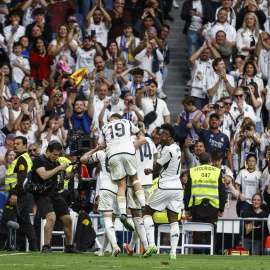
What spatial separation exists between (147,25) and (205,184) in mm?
8261

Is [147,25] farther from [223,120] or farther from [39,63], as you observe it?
[223,120]

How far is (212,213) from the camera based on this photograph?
18250 millimetres

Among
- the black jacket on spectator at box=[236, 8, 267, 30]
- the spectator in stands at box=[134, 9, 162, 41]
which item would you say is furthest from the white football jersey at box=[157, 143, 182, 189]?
the black jacket on spectator at box=[236, 8, 267, 30]

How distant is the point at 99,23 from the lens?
84.7 feet

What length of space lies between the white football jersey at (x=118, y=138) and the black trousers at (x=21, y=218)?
3.22m

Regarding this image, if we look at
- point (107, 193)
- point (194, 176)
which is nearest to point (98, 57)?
point (194, 176)

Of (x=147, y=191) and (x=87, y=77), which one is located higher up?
A: (x=87, y=77)

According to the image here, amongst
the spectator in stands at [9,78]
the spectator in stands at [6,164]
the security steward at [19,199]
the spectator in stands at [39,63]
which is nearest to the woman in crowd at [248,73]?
the spectator in stands at [39,63]

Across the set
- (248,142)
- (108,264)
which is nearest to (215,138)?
(248,142)

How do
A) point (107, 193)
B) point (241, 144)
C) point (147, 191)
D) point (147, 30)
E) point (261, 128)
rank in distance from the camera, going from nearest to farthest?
1. point (107, 193)
2. point (147, 191)
3. point (241, 144)
4. point (261, 128)
5. point (147, 30)

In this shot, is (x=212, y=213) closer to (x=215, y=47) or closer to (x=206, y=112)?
(x=206, y=112)

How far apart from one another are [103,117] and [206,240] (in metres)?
5.42

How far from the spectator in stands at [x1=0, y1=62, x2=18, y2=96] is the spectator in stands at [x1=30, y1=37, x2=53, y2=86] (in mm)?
728

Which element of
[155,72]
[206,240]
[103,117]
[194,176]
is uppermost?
[155,72]
